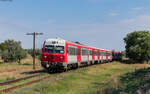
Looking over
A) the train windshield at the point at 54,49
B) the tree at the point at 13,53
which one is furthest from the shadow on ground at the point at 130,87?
the tree at the point at 13,53

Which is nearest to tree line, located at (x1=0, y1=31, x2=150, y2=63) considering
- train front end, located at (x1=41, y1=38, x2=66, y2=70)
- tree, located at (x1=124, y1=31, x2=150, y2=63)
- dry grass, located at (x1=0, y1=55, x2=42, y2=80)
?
tree, located at (x1=124, y1=31, x2=150, y2=63)

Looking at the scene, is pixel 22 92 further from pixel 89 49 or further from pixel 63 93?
pixel 89 49

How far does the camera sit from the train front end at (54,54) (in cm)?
2077

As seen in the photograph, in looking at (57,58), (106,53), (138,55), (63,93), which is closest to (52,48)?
(57,58)

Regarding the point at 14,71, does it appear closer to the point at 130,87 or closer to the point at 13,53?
the point at 130,87

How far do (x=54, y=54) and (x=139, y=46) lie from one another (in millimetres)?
38685

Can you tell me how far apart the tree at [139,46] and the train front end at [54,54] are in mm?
36606

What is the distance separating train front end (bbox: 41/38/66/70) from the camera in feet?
68.1

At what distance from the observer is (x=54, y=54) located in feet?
68.6

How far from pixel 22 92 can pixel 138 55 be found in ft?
154

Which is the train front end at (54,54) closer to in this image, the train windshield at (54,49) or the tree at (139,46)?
the train windshield at (54,49)

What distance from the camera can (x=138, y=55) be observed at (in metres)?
54.8

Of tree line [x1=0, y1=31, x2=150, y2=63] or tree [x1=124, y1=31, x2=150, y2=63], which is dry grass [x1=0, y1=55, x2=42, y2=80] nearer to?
tree line [x1=0, y1=31, x2=150, y2=63]

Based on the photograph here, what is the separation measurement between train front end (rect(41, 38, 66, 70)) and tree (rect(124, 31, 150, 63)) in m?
36.6
